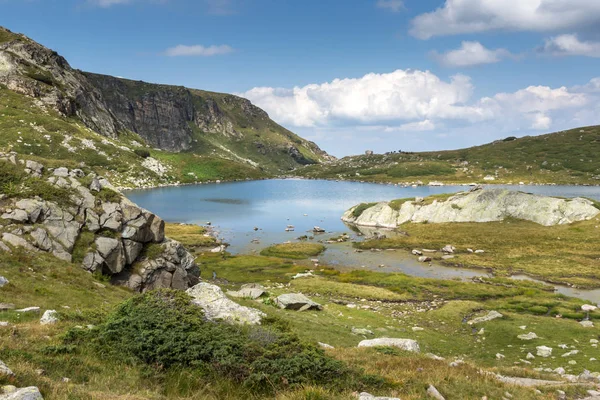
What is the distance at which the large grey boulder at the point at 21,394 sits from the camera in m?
7.92

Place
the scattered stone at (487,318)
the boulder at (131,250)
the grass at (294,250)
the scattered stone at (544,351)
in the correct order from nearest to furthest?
the scattered stone at (544,351)
the boulder at (131,250)
the scattered stone at (487,318)
the grass at (294,250)

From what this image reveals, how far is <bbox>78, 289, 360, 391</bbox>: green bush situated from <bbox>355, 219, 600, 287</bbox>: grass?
63438mm

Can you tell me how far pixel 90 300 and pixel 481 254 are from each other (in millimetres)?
77896

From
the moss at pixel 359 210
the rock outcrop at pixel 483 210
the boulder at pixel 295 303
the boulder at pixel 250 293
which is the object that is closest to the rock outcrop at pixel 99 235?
the boulder at pixel 250 293

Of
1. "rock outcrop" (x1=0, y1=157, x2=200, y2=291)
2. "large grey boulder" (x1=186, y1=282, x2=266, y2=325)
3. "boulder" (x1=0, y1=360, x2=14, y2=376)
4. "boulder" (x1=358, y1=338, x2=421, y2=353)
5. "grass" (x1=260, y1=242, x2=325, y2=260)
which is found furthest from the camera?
"grass" (x1=260, y1=242, x2=325, y2=260)

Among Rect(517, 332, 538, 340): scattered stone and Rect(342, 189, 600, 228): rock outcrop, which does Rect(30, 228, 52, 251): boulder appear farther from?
Rect(342, 189, 600, 228): rock outcrop

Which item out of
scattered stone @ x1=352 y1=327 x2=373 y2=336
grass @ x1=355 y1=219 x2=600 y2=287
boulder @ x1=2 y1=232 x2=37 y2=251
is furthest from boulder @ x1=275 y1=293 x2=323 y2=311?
grass @ x1=355 y1=219 x2=600 y2=287

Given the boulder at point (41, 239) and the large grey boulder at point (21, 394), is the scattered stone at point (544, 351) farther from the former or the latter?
the boulder at point (41, 239)

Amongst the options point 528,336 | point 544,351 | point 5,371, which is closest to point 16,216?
point 5,371

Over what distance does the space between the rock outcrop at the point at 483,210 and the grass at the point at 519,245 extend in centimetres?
364

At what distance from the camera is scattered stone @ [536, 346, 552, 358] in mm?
29594

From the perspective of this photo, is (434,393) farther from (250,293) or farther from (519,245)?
(519,245)

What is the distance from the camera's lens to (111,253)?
33.8 meters

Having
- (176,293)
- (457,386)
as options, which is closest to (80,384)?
(176,293)
